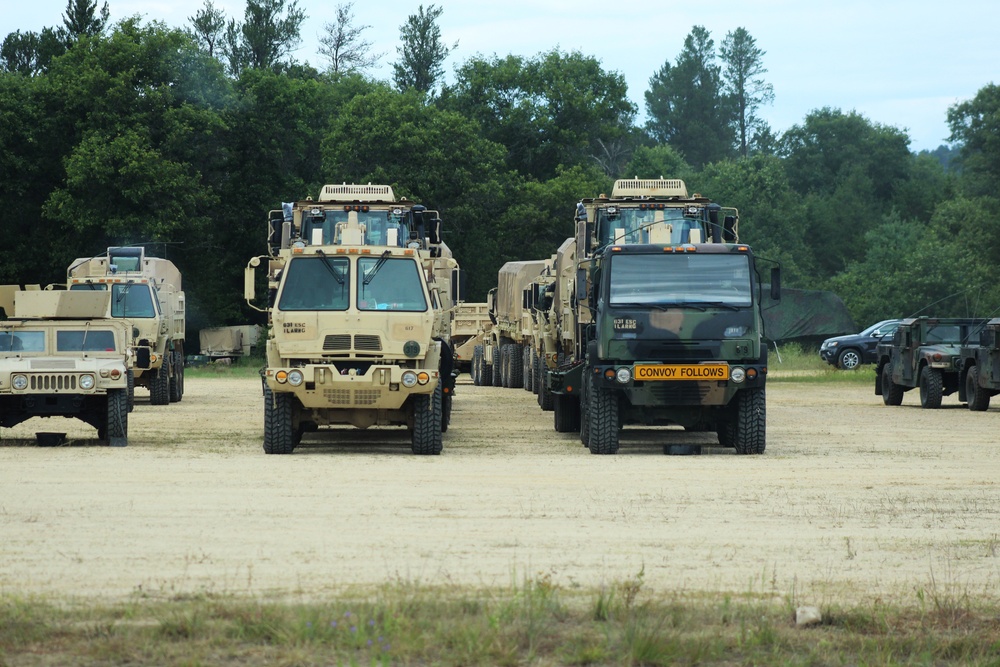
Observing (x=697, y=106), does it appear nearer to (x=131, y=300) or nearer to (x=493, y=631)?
(x=131, y=300)

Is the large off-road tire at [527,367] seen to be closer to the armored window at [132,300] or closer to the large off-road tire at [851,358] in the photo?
the armored window at [132,300]

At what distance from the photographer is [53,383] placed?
1841cm

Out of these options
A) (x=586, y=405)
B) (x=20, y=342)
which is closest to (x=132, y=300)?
(x=20, y=342)

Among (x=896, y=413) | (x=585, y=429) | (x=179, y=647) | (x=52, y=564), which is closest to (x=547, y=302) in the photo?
(x=896, y=413)

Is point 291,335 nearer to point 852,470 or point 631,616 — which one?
point 852,470

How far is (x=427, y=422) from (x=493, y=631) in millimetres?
10187

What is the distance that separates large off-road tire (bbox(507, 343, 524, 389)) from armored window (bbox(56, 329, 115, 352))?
636 inches

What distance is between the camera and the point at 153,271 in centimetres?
3375

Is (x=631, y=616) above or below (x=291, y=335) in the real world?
below

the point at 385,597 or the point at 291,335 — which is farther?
the point at 291,335

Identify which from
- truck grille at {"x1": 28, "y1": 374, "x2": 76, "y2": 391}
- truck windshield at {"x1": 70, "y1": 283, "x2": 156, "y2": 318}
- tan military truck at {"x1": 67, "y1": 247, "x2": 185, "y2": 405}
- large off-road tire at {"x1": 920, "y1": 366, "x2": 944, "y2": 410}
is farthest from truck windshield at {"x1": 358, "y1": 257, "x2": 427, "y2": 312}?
large off-road tire at {"x1": 920, "y1": 366, "x2": 944, "y2": 410}

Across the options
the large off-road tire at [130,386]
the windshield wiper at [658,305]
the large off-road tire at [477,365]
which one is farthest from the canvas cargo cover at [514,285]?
the windshield wiper at [658,305]

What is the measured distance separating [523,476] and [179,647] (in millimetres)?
8160

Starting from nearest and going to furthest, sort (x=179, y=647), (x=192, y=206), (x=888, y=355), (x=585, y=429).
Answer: (x=179, y=647)
(x=585, y=429)
(x=888, y=355)
(x=192, y=206)
